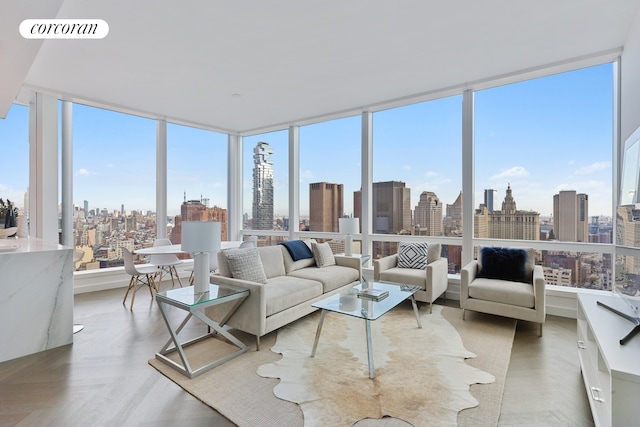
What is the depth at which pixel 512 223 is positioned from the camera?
13.4 ft

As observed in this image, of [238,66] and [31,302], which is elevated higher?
[238,66]

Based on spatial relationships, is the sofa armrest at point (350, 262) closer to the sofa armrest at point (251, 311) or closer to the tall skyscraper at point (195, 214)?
the sofa armrest at point (251, 311)

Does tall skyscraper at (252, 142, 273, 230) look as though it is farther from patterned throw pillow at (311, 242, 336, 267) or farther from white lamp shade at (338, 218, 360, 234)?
A: patterned throw pillow at (311, 242, 336, 267)

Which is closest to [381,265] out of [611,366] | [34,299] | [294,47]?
[611,366]

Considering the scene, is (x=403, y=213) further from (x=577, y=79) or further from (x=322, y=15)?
(x=322, y=15)

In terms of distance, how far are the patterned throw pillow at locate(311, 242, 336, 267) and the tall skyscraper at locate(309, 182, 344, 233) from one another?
4.15 feet

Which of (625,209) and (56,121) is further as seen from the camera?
(56,121)

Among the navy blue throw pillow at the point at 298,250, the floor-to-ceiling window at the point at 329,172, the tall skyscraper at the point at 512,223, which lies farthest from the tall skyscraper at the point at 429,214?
the navy blue throw pillow at the point at 298,250

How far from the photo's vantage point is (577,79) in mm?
3713

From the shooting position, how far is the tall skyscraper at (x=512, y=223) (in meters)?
3.96

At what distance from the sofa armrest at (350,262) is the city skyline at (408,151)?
1.28 meters

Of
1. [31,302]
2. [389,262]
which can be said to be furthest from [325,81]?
[31,302]

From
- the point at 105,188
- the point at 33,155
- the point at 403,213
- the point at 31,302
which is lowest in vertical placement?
the point at 31,302

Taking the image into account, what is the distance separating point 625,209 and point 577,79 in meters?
2.46
